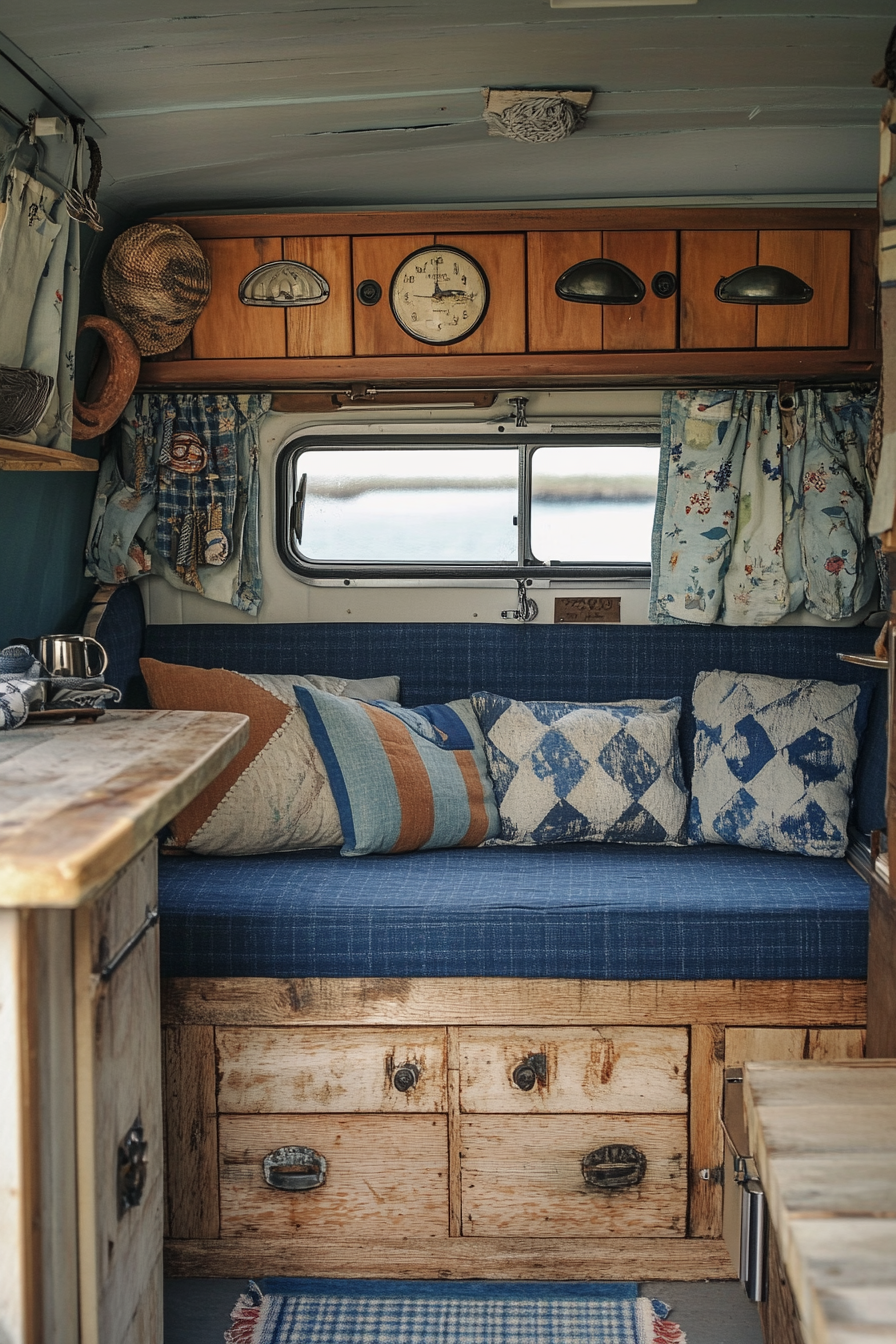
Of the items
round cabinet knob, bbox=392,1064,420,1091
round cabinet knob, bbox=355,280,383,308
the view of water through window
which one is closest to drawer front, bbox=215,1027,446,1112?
round cabinet knob, bbox=392,1064,420,1091

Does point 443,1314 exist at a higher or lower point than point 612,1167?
lower

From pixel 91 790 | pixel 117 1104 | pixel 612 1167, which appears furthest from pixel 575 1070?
pixel 91 790

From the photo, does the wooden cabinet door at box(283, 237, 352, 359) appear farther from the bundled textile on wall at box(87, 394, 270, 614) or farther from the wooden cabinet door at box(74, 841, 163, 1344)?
the wooden cabinet door at box(74, 841, 163, 1344)

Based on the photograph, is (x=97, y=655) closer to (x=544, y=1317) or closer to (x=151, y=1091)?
(x=151, y=1091)

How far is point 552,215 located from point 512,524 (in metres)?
0.83

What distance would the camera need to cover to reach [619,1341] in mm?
2045

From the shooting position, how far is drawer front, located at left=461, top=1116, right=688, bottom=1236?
7.36ft

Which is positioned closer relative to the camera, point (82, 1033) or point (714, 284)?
point (82, 1033)

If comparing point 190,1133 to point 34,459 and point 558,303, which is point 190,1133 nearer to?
point 34,459

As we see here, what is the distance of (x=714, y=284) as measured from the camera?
286cm

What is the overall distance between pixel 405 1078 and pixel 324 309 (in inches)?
74.9

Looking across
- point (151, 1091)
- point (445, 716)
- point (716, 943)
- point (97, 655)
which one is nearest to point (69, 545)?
point (97, 655)

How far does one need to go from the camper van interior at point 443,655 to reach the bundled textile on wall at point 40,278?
0.02 meters

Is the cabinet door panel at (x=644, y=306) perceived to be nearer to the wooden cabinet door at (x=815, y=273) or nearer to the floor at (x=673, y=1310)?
the wooden cabinet door at (x=815, y=273)
